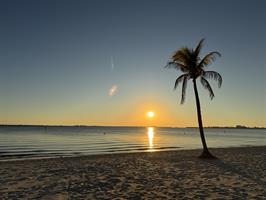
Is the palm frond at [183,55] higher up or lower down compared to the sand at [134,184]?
higher up

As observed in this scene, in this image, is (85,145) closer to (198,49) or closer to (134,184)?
(198,49)

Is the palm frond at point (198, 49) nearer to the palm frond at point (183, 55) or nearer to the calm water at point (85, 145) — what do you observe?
the palm frond at point (183, 55)

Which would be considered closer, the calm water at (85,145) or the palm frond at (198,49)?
the palm frond at (198,49)

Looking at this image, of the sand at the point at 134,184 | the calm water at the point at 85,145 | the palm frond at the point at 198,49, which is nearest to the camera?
the sand at the point at 134,184

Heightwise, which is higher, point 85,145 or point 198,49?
point 198,49

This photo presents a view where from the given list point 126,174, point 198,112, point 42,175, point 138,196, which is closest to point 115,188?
point 138,196

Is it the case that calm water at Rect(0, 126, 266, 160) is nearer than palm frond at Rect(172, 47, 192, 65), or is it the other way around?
palm frond at Rect(172, 47, 192, 65)

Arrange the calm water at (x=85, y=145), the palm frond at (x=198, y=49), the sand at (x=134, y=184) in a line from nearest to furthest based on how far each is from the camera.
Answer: the sand at (x=134, y=184) → the palm frond at (x=198, y=49) → the calm water at (x=85, y=145)

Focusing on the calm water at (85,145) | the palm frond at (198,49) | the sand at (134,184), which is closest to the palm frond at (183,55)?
the palm frond at (198,49)

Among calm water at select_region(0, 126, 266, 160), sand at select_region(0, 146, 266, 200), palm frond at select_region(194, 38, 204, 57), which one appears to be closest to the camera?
sand at select_region(0, 146, 266, 200)

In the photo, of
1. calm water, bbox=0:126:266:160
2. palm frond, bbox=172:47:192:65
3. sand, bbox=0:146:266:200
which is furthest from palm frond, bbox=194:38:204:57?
calm water, bbox=0:126:266:160

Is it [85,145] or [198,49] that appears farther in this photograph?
[85,145]

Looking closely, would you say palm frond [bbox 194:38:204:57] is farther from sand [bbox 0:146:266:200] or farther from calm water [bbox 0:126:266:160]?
calm water [bbox 0:126:266:160]

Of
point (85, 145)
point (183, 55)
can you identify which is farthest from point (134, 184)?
point (85, 145)
